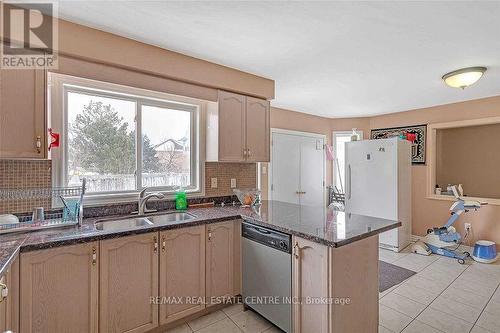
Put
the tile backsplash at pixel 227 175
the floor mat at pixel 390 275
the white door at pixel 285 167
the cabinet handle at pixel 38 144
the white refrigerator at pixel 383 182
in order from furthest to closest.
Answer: the white door at pixel 285 167 < the white refrigerator at pixel 383 182 < the tile backsplash at pixel 227 175 < the floor mat at pixel 390 275 < the cabinet handle at pixel 38 144

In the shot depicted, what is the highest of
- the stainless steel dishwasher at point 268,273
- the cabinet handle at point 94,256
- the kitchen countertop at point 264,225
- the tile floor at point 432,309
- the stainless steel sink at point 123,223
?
the kitchen countertop at point 264,225

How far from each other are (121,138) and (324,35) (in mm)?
2045

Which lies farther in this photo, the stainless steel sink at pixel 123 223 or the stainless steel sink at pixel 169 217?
the stainless steel sink at pixel 169 217

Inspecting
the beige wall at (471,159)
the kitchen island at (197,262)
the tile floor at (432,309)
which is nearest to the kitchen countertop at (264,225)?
the kitchen island at (197,262)

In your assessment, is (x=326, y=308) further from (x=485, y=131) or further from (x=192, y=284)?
(x=485, y=131)

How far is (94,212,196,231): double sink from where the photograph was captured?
6.80ft

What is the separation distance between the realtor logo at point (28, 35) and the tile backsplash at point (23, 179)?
2.27ft

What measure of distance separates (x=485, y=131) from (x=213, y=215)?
4.65 metres

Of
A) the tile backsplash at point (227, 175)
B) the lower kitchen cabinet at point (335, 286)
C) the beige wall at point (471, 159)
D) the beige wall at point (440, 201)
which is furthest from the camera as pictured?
the beige wall at point (471, 159)

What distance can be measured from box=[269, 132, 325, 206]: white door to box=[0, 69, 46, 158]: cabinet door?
302cm

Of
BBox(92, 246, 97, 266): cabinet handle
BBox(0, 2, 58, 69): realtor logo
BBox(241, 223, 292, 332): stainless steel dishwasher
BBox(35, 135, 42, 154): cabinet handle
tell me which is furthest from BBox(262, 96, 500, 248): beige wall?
BBox(0, 2, 58, 69): realtor logo

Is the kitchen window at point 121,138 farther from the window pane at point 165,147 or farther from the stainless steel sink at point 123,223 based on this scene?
the stainless steel sink at point 123,223

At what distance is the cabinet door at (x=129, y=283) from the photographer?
1.70 metres

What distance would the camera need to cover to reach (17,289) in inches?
55.3
